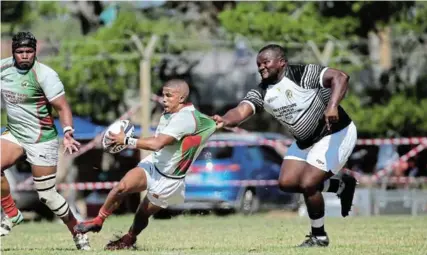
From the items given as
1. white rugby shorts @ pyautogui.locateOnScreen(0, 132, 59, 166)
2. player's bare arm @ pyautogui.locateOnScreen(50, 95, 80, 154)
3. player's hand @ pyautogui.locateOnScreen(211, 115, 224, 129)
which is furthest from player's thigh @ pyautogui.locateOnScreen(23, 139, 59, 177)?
player's hand @ pyautogui.locateOnScreen(211, 115, 224, 129)

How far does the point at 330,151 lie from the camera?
1201 cm

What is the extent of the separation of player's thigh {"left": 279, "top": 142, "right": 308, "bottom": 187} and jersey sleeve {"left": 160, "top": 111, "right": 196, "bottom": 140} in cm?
118

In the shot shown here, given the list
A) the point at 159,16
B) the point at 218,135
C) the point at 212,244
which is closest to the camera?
the point at 212,244

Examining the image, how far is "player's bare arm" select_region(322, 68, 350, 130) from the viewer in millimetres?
11258

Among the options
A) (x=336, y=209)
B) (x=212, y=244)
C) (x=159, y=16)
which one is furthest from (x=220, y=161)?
(x=212, y=244)

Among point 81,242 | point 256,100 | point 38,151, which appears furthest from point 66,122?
point 256,100

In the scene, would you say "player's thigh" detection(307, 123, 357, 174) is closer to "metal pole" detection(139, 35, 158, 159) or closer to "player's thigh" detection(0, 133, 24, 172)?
"player's thigh" detection(0, 133, 24, 172)

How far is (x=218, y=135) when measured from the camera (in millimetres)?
23750

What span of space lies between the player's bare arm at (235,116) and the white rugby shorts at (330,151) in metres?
0.69

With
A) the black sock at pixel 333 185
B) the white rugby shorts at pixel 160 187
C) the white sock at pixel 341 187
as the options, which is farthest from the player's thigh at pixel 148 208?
the white sock at pixel 341 187

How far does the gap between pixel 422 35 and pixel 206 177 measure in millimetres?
6314

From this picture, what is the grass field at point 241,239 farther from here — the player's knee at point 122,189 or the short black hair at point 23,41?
the short black hair at point 23,41

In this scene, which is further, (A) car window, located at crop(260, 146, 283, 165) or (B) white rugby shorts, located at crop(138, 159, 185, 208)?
(A) car window, located at crop(260, 146, 283, 165)

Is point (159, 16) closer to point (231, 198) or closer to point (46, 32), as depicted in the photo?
point (46, 32)
